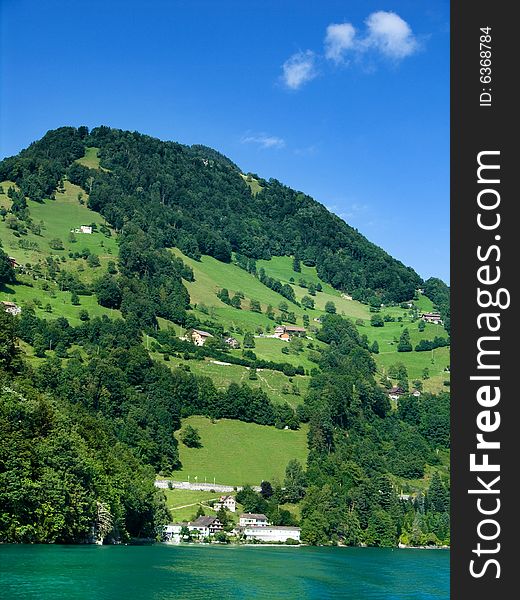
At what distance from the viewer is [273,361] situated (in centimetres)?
18338

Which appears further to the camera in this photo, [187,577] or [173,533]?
[173,533]

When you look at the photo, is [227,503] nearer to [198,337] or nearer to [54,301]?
[198,337]

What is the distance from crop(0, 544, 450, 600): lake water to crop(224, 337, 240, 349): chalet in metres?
118

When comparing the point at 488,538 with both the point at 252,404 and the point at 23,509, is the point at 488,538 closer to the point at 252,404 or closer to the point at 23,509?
the point at 23,509

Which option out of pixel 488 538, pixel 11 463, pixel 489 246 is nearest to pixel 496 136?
pixel 489 246

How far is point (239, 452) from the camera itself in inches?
5418

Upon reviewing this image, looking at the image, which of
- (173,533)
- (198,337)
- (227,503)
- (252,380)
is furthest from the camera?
(198,337)

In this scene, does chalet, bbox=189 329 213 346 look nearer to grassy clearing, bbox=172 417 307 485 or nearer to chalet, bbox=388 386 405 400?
grassy clearing, bbox=172 417 307 485

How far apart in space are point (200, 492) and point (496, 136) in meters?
115

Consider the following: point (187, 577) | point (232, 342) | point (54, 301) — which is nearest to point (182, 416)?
point (54, 301)

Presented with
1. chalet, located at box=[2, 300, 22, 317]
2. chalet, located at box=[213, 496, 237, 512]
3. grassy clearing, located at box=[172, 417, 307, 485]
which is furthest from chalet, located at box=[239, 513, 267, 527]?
chalet, located at box=[2, 300, 22, 317]

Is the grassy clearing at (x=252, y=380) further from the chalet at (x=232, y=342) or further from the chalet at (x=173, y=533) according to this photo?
the chalet at (x=173, y=533)

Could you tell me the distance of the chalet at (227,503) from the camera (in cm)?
11725

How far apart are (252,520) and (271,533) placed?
4.62 m
